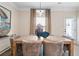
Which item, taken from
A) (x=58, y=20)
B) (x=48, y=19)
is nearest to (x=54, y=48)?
(x=48, y=19)

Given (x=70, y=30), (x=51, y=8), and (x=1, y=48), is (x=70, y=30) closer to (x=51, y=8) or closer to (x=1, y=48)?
(x=51, y=8)

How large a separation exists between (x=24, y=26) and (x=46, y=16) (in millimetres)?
1362

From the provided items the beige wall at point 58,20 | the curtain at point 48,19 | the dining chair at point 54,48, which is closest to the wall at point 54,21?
the beige wall at point 58,20

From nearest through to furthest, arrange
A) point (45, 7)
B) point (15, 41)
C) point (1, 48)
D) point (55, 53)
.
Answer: point (55, 53) → point (15, 41) → point (1, 48) → point (45, 7)

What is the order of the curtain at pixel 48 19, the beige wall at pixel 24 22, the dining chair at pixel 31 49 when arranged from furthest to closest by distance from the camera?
the beige wall at pixel 24 22 → the curtain at pixel 48 19 → the dining chair at pixel 31 49

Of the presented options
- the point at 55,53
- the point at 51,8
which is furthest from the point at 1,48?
the point at 51,8

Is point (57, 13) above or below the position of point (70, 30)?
above

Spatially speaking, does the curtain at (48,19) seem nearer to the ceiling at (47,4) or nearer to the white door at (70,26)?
the ceiling at (47,4)

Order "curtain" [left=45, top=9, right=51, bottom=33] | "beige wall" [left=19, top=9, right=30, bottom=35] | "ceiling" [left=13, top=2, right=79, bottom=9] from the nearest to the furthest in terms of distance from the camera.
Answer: "ceiling" [left=13, top=2, right=79, bottom=9]
"curtain" [left=45, top=9, right=51, bottom=33]
"beige wall" [left=19, top=9, right=30, bottom=35]

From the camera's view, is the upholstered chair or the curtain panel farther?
the curtain panel

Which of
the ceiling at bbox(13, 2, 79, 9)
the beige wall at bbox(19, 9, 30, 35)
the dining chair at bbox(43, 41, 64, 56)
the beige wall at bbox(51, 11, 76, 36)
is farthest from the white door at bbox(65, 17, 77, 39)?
the dining chair at bbox(43, 41, 64, 56)

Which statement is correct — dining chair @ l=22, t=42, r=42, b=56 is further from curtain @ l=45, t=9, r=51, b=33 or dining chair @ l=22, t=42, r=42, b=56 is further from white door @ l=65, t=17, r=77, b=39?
white door @ l=65, t=17, r=77, b=39

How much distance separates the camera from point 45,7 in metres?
7.53

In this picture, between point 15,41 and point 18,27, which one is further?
point 18,27
